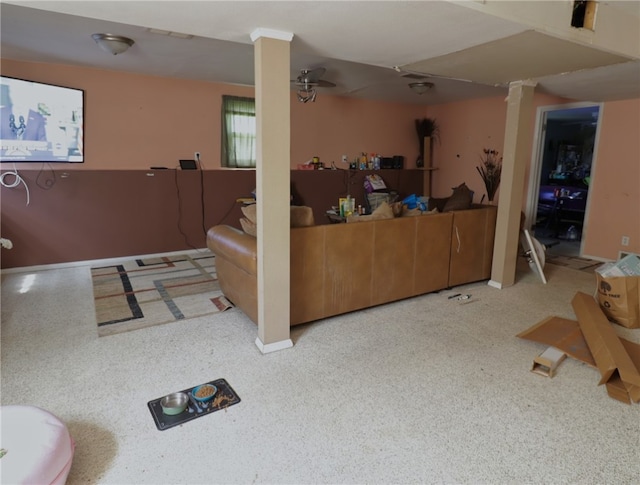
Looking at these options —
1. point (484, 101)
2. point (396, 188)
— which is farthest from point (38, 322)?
point (484, 101)

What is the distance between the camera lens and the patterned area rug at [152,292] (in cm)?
321

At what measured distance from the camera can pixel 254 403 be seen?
213cm

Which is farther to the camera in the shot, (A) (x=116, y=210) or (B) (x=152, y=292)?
(A) (x=116, y=210)

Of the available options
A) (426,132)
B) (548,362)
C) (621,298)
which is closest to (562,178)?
(426,132)

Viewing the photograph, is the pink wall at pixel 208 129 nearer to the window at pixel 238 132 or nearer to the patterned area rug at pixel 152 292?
the window at pixel 238 132

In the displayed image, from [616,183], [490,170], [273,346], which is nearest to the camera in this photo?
[273,346]

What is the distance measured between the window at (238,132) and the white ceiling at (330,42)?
1.71ft

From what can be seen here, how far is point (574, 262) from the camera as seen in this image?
5.13 metres

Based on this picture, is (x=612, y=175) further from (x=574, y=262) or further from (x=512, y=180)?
(x=512, y=180)

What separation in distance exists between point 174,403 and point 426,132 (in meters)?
6.28

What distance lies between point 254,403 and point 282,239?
3.36 ft

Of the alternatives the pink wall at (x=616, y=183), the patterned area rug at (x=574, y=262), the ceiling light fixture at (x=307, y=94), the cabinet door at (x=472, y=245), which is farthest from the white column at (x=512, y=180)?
the ceiling light fixture at (x=307, y=94)

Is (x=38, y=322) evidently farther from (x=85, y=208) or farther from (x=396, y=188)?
(x=396, y=188)

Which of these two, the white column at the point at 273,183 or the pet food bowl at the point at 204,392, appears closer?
the pet food bowl at the point at 204,392
